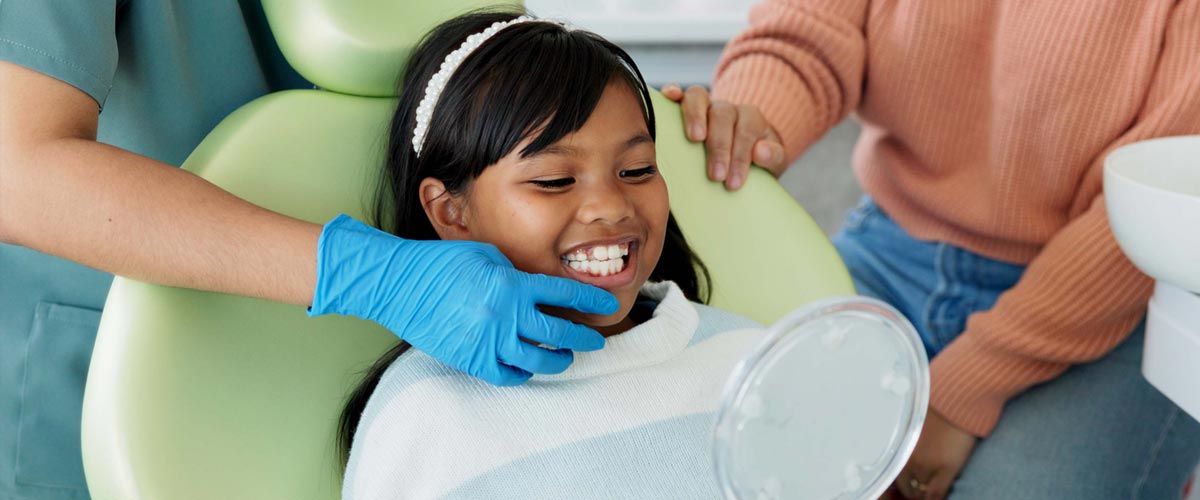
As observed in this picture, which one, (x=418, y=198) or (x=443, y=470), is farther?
(x=418, y=198)

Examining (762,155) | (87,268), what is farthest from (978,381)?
(87,268)

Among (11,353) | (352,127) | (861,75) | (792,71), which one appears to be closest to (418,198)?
Result: (352,127)

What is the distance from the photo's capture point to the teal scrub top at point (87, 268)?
0.94 meters

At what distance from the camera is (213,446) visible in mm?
812

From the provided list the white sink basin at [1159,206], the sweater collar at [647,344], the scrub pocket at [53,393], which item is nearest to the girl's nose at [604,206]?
the sweater collar at [647,344]

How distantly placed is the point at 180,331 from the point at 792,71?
0.82 meters

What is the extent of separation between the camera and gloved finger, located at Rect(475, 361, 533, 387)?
80 centimetres

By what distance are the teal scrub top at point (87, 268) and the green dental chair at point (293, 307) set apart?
0.07 meters

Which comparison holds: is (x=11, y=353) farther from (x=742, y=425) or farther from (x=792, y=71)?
(x=792, y=71)

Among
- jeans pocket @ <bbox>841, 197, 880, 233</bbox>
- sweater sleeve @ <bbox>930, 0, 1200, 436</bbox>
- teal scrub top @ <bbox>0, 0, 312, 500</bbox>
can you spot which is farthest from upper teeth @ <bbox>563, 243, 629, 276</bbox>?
jeans pocket @ <bbox>841, 197, 880, 233</bbox>

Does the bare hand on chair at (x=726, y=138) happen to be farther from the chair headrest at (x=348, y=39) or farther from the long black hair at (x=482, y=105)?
the chair headrest at (x=348, y=39)

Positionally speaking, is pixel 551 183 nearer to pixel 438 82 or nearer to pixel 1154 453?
pixel 438 82

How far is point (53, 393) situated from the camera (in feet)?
3.23

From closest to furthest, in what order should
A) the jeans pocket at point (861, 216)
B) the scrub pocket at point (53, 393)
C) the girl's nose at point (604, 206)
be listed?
the girl's nose at point (604, 206), the scrub pocket at point (53, 393), the jeans pocket at point (861, 216)
